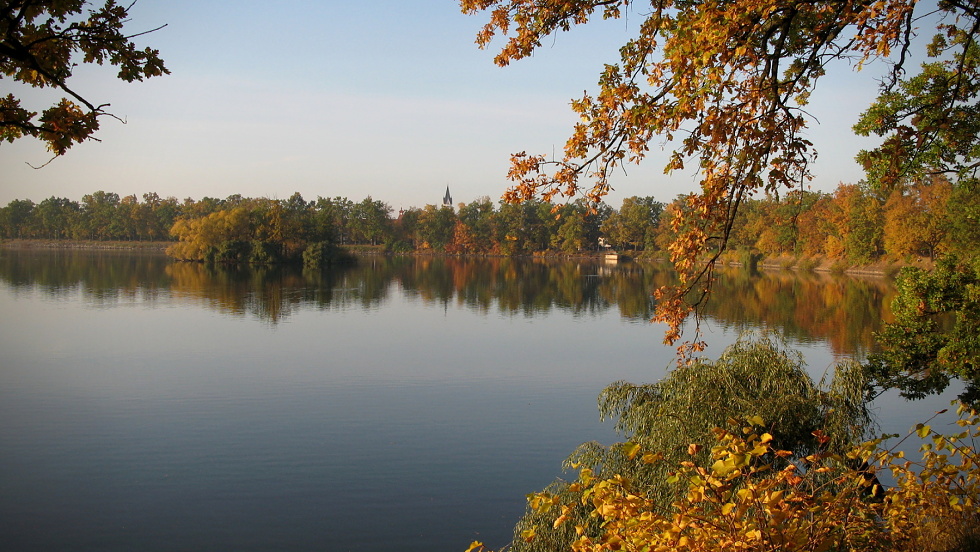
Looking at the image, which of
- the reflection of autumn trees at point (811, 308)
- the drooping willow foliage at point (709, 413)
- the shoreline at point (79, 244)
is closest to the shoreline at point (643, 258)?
the shoreline at point (79, 244)

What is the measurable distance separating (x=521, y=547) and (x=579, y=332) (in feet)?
59.6

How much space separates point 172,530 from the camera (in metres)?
8.88

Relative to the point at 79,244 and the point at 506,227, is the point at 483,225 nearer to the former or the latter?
the point at 506,227

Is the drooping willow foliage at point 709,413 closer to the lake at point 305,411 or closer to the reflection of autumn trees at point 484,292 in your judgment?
the lake at point 305,411

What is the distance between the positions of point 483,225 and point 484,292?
206ft

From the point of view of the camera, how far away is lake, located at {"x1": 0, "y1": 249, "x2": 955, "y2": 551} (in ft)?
30.3

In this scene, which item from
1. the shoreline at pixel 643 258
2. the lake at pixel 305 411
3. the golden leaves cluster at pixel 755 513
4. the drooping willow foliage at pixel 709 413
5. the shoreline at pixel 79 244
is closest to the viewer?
the golden leaves cluster at pixel 755 513

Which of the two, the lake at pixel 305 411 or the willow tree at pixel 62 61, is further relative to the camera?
the lake at pixel 305 411

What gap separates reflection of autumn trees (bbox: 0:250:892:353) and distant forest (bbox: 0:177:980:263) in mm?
5196

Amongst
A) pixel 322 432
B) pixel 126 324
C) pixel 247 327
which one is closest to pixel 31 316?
pixel 126 324

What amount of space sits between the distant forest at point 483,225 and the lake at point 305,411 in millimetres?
23403

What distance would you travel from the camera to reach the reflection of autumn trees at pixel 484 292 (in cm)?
2873

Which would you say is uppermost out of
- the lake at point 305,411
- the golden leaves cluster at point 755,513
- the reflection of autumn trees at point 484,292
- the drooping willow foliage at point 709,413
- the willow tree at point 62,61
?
the willow tree at point 62,61

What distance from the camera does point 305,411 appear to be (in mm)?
14016
